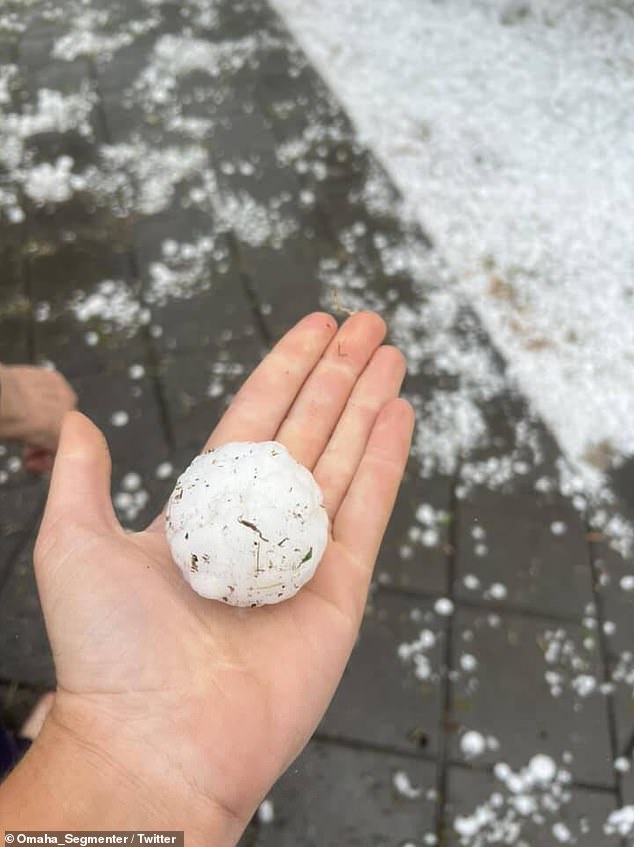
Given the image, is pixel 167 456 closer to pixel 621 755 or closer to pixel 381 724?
pixel 381 724

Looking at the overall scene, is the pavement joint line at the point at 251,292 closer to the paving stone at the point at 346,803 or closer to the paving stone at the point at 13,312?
the paving stone at the point at 13,312

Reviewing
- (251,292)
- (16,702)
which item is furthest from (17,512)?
(251,292)

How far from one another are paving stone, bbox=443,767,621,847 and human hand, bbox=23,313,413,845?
20.9 inches

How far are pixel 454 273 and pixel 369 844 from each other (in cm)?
159

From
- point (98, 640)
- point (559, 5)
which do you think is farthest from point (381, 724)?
point (559, 5)

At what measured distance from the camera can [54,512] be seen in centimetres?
105

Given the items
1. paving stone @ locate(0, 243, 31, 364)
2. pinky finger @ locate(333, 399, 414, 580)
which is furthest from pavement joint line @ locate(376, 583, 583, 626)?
paving stone @ locate(0, 243, 31, 364)

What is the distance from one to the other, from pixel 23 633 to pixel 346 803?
2.61 ft

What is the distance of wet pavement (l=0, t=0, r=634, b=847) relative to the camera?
1.45m

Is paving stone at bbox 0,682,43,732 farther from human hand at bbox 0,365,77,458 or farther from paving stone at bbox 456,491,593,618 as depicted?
paving stone at bbox 456,491,593,618

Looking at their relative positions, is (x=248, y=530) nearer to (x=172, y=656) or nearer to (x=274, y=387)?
(x=172, y=656)

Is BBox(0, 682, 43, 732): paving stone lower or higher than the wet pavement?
lower

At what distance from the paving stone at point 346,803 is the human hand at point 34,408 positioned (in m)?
0.86

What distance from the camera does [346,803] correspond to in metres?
1.42
